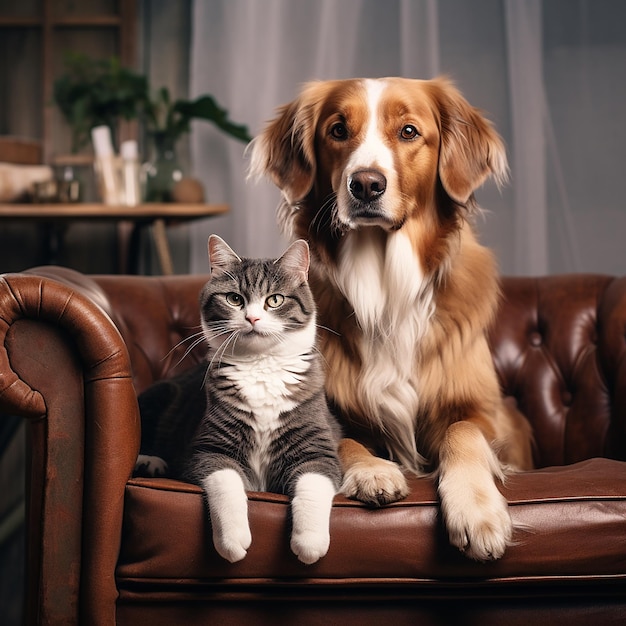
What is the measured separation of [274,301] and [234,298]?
86 mm

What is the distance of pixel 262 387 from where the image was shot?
64.0 inches

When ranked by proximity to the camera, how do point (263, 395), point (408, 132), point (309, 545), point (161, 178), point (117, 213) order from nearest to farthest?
point (309, 545), point (263, 395), point (408, 132), point (117, 213), point (161, 178)

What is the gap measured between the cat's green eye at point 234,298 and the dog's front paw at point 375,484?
0.42 meters

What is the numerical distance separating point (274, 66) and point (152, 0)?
72cm

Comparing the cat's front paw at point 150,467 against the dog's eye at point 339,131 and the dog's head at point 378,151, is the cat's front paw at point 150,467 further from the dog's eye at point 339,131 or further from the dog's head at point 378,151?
the dog's eye at point 339,131

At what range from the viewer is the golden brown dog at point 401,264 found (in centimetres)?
185

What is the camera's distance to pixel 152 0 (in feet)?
11.8

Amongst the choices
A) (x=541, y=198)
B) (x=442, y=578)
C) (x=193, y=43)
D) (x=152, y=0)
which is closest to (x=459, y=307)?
(x=442, y=578)

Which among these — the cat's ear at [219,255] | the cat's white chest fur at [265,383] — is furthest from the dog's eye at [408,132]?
the cat's white chest fur at [265,383]

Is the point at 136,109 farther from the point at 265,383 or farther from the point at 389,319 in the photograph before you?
the point at 265,383

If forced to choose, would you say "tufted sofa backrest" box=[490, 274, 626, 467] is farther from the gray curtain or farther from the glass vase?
the glass vase

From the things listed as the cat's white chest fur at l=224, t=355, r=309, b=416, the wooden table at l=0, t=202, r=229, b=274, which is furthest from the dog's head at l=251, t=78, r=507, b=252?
the wooden table at l=0, t=202, r=229, b=274

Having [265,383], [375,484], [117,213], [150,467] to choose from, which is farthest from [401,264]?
[117,213]

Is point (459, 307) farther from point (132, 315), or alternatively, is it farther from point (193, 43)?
point (193, 43)
